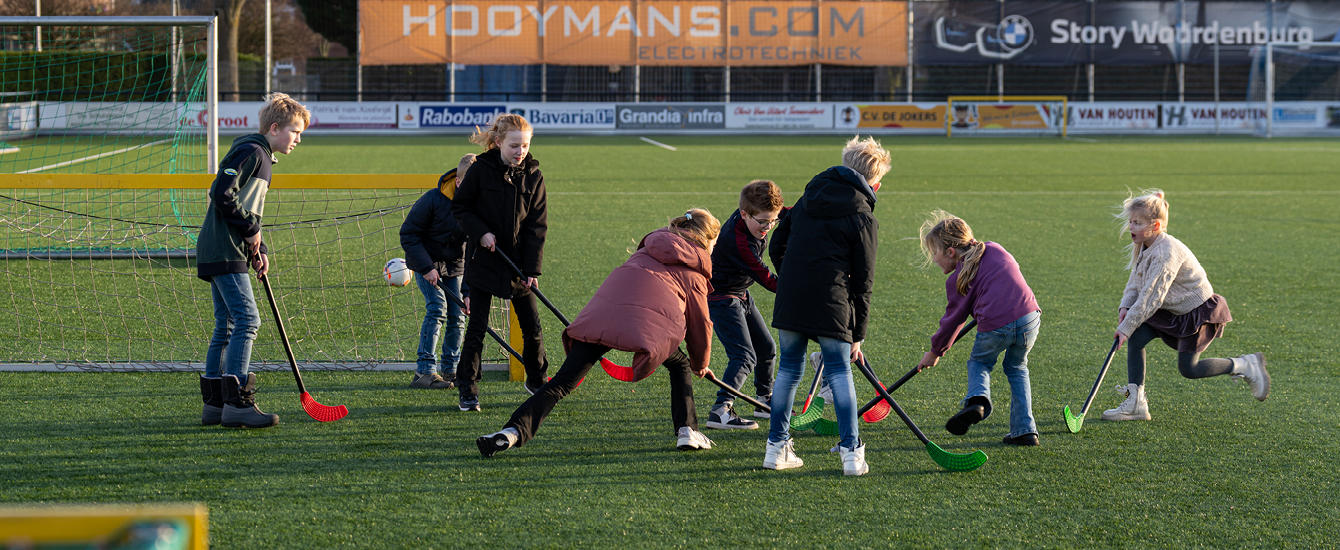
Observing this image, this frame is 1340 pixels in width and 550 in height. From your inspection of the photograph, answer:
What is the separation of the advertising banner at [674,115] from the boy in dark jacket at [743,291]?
86.3ft

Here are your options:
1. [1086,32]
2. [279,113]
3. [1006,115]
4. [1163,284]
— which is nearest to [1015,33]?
[1086,32]

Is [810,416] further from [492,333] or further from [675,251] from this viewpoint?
[492,333]

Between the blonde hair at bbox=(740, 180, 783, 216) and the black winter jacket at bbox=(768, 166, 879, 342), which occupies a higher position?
the blonde hair at bbox=(740, 180, 783, 216)

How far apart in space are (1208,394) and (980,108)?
26.6m

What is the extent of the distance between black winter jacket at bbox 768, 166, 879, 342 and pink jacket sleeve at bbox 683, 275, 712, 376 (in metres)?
0.38

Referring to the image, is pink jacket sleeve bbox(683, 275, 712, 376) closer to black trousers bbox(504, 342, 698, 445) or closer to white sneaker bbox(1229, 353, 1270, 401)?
black trousers bbox(504, 342, 698, 445)

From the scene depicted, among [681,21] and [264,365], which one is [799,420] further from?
[681,21]

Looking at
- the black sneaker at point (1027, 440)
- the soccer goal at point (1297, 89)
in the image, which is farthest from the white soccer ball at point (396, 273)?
the soccer goal at point (1297, 89)

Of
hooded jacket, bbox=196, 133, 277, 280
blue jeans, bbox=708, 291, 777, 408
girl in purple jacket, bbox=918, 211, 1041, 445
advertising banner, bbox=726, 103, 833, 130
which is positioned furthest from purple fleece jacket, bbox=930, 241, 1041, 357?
advertising banner, bbox=726, 103, 833, 130

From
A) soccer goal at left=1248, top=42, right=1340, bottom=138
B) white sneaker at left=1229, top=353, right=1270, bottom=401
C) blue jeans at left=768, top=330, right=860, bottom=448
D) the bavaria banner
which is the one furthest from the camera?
the bavaria banner

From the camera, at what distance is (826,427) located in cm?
474

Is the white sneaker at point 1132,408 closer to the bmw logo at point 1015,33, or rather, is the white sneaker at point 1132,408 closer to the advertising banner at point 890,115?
the advertising banner at point 890,115

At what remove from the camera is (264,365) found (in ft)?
18.9

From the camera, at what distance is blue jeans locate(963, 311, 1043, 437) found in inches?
173
